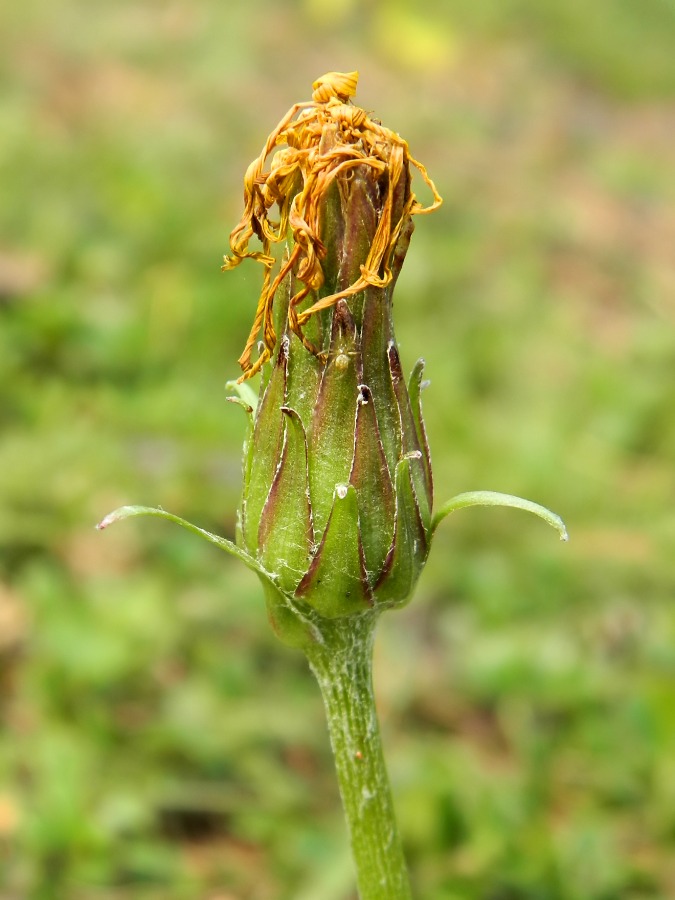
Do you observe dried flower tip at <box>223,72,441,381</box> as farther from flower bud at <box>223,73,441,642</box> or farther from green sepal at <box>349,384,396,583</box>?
green sepal at <box>349,384,396,583</box>

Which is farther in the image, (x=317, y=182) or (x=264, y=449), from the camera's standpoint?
(x=264, y=449)

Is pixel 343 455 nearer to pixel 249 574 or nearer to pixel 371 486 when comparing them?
pixel 371 486

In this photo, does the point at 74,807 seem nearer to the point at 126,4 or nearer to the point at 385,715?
the point at 385,715

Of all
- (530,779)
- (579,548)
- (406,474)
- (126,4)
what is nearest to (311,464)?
(406,474)

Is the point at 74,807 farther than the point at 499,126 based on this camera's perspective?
No

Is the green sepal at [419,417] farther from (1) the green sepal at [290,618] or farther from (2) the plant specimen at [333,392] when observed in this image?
(1) the green sepal at [290,618]

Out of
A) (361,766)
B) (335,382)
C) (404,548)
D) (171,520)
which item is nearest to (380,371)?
(335,382)

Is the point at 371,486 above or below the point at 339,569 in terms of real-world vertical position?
above
